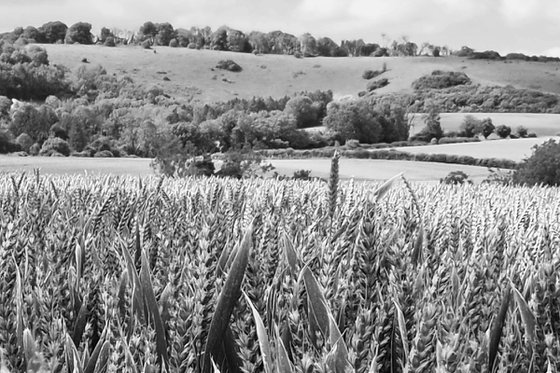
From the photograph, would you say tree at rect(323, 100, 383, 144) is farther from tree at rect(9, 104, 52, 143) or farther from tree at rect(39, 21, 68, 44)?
tree at rect(39, 21, 68, 44)

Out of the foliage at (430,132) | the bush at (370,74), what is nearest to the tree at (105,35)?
the bush at (370,74)

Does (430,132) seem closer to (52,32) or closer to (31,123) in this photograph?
(31,123)

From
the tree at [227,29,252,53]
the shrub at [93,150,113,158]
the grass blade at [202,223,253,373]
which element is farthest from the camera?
the tree at [227,29,252,53]

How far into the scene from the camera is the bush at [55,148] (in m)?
52.5

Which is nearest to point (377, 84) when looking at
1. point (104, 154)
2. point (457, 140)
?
point (457, 140)

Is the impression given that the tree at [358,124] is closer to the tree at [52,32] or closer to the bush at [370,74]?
the bush at [370,74]

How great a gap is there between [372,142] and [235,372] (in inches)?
2978

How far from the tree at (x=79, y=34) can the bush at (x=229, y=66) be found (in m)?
38.9

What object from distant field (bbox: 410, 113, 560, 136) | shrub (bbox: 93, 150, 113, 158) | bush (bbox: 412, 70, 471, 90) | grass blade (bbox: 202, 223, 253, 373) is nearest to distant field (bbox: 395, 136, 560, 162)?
distant field (bbox: 410, 113, 560, 136)

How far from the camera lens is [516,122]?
Answer: 80.9 metres

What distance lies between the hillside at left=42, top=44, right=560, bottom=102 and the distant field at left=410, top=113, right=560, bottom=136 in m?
30.5

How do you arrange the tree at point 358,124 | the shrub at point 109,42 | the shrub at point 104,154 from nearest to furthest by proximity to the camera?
1. the shrub at point 104,154
2. the tree at point 358,124
3. the shrub at point 109,42

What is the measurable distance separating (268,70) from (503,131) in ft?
219

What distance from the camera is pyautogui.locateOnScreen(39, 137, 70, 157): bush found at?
52531 millimetres
